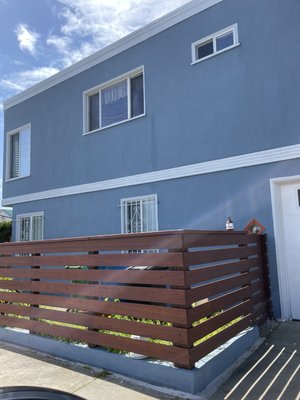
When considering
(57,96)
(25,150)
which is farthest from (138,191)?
(25,150)

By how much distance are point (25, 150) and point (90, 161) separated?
11.9 feet

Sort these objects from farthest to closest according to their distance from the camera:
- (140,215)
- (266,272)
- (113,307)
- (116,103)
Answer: (116,103) < (140,215) < (266,272) < (113,307)

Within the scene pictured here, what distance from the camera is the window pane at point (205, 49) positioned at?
7.04 meters

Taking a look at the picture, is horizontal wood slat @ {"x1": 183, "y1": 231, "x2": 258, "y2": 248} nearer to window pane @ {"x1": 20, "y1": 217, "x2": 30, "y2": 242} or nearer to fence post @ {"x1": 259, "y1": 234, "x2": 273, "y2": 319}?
fence post @ {"x1": 259, "y1": 234, "x2": 273, "y2": 319}

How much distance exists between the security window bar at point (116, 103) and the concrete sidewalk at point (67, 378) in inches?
228

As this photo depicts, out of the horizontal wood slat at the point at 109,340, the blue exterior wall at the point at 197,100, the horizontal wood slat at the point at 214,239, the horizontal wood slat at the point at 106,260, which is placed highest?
the blue exterior wall at the point at 197,100

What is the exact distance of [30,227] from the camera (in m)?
11.0

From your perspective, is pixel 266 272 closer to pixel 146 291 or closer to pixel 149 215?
pixel 146 291

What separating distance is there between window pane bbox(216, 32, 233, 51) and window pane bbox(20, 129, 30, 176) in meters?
7.24

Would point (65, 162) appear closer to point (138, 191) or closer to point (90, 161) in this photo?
point (90, 161)

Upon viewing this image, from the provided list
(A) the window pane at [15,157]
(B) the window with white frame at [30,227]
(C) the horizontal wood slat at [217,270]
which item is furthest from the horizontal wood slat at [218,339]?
(A) the window pane at [15,157]

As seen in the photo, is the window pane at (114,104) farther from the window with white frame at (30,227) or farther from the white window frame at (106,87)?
the window with white frame at (30,227)

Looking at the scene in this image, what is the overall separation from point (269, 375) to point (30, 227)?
29.3 feet

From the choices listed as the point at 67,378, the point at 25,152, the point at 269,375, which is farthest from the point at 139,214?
the point at 25,152
